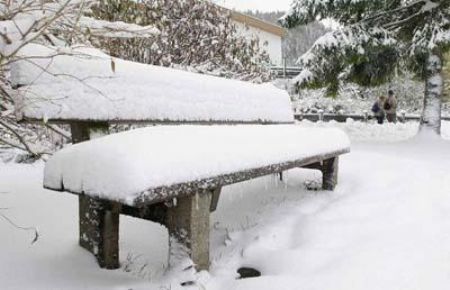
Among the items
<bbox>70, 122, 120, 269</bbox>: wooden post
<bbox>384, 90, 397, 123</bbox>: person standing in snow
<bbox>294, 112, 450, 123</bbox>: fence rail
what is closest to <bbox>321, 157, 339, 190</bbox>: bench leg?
<bbox>70, 122, 120, 269</bbox>: wooden post

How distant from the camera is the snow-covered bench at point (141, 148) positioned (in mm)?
1584

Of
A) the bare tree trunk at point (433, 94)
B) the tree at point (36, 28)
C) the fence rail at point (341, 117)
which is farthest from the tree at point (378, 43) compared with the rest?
the fence rail at point (341, 117)

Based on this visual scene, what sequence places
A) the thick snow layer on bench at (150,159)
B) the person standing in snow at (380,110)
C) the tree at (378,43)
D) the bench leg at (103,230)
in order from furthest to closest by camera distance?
the person standing in snow at (380,110)
the tree at (378,43)
the bench leg at (103,230)
the thick snow layer on bench at (150,159)

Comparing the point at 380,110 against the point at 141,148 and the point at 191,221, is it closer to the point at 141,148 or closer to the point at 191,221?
the point at 191,221

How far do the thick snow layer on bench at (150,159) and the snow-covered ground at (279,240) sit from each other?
1.62 feet

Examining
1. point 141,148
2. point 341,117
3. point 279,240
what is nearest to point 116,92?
point 141,148

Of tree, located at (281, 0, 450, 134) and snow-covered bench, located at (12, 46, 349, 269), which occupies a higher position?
tree, located at (281, 0, 450, 134)

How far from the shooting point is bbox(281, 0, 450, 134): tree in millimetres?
7605

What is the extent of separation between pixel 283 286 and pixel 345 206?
1.26 meters

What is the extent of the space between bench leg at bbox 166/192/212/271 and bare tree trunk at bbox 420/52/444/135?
7314 millimetres

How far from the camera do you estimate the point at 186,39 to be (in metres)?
6.47

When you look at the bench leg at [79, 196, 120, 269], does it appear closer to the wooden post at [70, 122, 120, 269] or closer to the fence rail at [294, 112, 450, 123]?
the wooden post at [70, 122, 120, 269]

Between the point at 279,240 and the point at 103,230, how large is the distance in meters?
0.98

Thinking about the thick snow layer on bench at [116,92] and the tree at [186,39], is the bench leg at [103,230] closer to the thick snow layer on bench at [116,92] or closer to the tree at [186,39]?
the thick snow layer on bench at [116,92]
